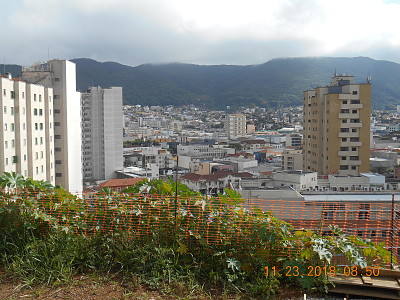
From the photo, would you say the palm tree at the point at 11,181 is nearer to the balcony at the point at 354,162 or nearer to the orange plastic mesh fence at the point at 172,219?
the orange plastic mesh fence at the point at 172,219

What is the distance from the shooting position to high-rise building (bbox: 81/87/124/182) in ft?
192

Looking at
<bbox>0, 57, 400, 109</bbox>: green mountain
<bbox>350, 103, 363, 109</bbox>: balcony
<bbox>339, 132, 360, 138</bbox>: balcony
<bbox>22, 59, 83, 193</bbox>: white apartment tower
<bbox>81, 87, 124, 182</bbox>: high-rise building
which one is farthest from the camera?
<bbox>0, 57, 400, 109</bbox>: green mountain

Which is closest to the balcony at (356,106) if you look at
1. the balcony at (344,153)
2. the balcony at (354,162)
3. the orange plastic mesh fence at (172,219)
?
the balcony at (344,153)

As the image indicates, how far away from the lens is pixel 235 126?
11250cm

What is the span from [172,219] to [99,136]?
185ft

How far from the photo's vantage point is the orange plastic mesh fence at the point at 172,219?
150 inches

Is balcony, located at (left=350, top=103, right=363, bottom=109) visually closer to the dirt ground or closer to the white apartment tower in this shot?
the white apartment tower

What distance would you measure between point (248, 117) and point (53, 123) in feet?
356

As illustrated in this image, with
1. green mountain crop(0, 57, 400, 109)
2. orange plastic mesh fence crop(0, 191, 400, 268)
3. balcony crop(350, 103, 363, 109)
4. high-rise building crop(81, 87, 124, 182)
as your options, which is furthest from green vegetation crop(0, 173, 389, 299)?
green mountain crop(0, 57, 400, 109)

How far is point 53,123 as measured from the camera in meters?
33.9

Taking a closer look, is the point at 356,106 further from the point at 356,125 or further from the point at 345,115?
the point at 356,125

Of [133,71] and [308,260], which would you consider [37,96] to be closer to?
[308,260]

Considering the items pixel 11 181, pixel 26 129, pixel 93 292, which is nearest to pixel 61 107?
pixel 26 129

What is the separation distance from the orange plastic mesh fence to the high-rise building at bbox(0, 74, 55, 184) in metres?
22.6
